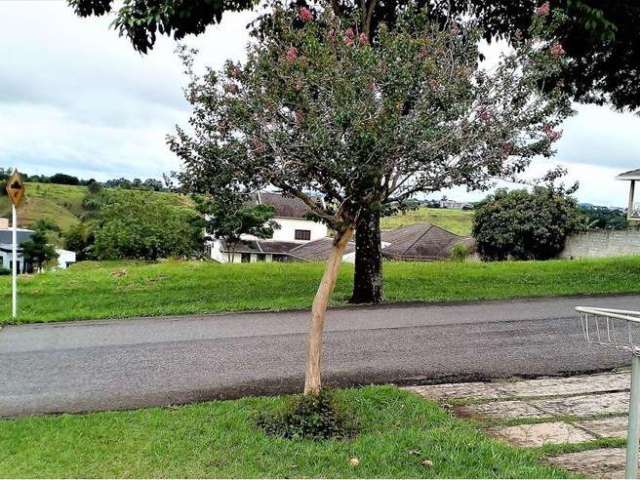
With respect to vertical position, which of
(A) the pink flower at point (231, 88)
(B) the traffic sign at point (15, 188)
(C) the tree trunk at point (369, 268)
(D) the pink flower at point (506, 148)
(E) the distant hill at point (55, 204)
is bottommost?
(C) the tree trunk at point (369, 268)

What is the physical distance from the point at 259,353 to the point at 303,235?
140 feet

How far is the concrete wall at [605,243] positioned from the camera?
20.3 m

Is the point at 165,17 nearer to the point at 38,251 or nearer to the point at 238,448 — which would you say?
the point at 238,448

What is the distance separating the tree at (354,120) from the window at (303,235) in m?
44.2

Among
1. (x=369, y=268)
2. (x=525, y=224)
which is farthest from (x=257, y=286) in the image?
(x=525, y=224)

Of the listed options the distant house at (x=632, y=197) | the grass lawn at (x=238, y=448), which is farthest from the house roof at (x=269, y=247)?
the grass lawn at (x=238, y=448)

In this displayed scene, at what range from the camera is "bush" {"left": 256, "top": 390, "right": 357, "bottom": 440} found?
14.3 ft

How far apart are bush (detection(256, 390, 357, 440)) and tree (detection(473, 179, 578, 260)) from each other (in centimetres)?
1923

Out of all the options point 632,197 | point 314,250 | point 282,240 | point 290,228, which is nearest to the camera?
point 632,197

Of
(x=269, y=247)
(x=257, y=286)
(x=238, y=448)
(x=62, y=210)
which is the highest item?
(x=62, y=210)

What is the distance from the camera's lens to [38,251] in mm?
35344

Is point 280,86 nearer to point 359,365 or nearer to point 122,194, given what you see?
point 359,365

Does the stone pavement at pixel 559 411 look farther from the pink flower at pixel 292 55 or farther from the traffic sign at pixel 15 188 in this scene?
the traffic sign at pixel 15 188

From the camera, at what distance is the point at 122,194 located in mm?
36188
